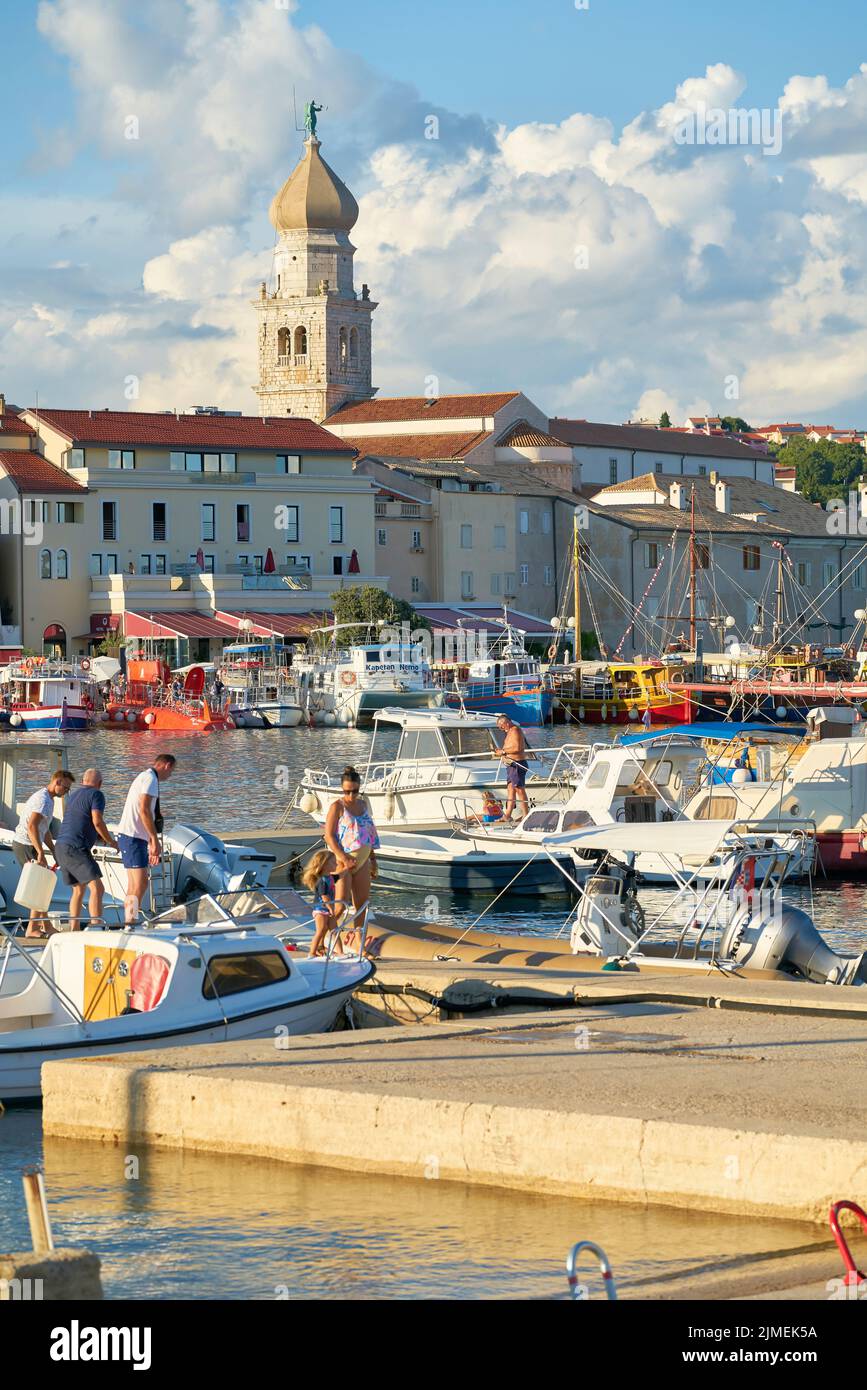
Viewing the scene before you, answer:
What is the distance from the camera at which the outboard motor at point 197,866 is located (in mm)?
24844

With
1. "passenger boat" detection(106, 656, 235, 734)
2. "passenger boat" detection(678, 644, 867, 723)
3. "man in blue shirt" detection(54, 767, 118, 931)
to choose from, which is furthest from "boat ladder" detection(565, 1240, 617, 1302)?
"passenger boat" detection(106, 656, 235, 734)

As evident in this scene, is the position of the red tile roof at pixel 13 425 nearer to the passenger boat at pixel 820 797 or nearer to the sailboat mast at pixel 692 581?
the sailboat mast at pixel 692 581

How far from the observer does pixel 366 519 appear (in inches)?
3898

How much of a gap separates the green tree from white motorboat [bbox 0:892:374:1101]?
71.7 m

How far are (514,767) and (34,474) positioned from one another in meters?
62.8

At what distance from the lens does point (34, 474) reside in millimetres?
90625

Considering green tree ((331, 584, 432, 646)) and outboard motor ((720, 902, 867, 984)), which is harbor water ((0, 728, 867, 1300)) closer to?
outboard motor ((720, 902, 867, 984))

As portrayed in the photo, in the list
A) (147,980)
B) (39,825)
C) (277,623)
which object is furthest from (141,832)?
(277,623)

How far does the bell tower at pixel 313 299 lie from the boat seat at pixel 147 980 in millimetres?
119704

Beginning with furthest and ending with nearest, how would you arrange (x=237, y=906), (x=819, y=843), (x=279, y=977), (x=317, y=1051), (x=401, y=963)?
(x=819, y=843) → (x=237, y=906) → (x=401, y=963) → (x=279, y=977) → (x=317, y=1051)

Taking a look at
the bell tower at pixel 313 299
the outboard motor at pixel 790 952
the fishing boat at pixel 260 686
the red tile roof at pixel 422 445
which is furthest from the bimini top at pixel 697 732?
the bell tower at pixel 313 299

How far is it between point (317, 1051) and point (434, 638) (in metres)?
77.0

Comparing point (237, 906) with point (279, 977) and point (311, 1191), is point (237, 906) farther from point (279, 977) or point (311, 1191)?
point (311, 1191)
